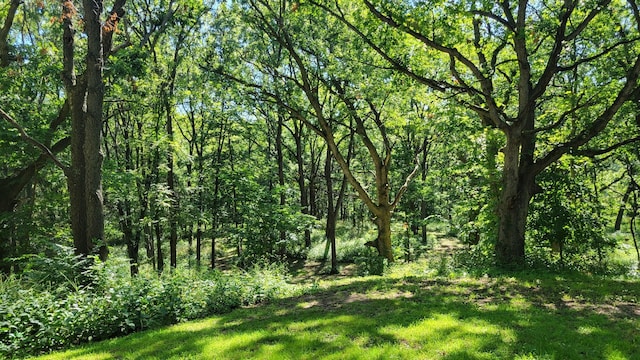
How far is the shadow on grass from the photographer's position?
440 cm

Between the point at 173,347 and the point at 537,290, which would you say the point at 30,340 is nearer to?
the point at 173,347

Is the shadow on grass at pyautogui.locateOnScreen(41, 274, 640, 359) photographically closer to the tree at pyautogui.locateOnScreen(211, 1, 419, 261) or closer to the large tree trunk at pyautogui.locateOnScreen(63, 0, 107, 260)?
the large tree trunk at pyautogui.locateOnScreen(63, 0, 107, 260)

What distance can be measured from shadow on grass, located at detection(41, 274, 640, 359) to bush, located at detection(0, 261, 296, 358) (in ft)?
1.85

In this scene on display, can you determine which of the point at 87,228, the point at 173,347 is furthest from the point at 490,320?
the point at 87,228

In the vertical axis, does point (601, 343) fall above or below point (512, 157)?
below

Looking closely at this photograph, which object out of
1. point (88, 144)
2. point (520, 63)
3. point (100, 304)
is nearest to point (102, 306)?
point (100, 304)

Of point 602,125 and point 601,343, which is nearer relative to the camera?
point 601,343

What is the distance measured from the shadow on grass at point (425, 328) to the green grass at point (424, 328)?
1cm

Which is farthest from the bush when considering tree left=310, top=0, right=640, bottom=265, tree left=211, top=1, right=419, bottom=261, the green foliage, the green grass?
the green foliage

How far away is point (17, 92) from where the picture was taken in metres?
12.9

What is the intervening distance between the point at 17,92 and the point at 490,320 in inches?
613

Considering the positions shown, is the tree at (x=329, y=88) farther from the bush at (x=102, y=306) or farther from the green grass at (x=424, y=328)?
the bush at (x=102, y=306)

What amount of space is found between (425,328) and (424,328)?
0.04 feet

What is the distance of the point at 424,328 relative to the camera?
512cm
